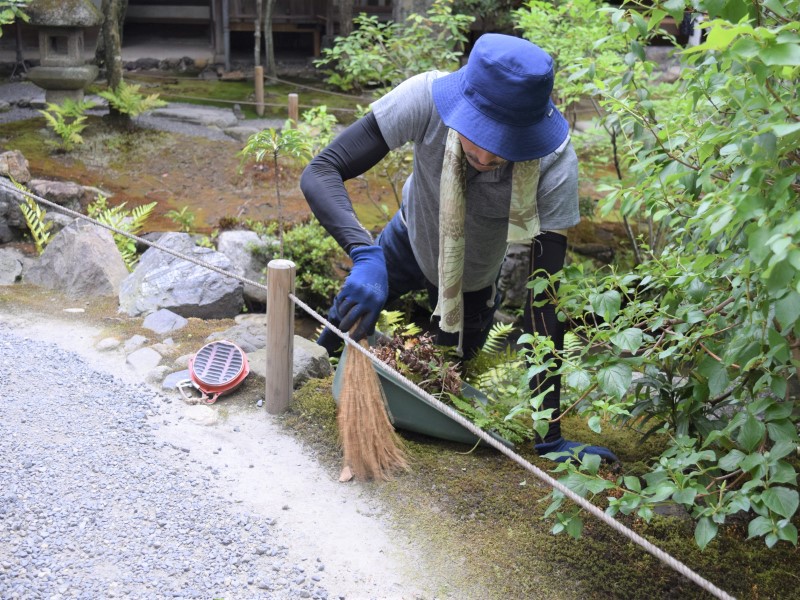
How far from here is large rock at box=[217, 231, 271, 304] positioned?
7.34 metres

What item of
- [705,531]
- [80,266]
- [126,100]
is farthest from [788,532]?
[126,100]

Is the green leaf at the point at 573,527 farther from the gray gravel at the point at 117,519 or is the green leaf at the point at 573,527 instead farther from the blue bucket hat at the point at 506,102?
the blue bucket hat at the point at 506,102

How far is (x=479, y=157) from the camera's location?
3154 millimetres

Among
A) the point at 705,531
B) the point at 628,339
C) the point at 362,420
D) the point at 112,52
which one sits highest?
the point at 628,339

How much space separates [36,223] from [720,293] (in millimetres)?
6339

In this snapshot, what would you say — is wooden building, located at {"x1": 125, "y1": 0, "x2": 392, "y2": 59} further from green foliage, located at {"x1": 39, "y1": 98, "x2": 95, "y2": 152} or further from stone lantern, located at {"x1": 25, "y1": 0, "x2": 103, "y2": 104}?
green foliage, located at {"x1": 39, "y1": 98, "x2": 95, "y2": 152}

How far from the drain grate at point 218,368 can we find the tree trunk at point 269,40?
11.0 metres

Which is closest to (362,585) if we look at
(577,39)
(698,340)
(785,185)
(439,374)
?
(439,374)

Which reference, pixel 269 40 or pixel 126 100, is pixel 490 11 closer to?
pixel 269 40

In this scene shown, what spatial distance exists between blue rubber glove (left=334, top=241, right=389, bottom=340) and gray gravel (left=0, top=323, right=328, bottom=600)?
837 millimetres

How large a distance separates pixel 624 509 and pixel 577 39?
5.42m

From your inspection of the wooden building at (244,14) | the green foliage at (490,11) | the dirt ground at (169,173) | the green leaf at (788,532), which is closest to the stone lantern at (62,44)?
the dirt ground at (169,173)

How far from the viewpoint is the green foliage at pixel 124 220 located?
287 inches

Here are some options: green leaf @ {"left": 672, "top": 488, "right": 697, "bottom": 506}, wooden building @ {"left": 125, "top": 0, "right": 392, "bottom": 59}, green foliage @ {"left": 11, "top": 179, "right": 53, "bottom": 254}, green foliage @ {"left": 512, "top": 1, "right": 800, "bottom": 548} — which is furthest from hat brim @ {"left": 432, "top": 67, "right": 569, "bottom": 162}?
wooden building @ {"left": 125, "top": 0, "right": 392, "bottom": 59}
